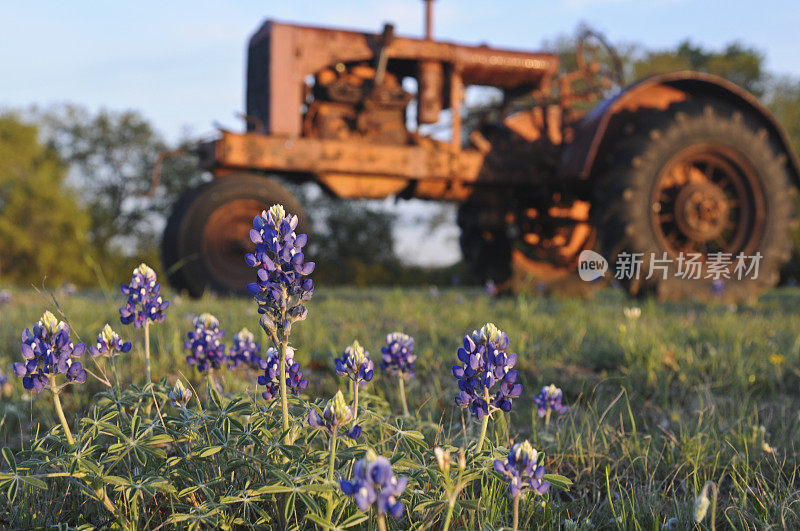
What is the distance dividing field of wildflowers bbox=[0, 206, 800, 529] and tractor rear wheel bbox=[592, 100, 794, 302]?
7.15 ft

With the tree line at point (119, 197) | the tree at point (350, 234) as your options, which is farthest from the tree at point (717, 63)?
the tree at point (350, 234)

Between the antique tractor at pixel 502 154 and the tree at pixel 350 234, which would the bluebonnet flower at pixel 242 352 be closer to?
the antique tractor at pixel 502 154

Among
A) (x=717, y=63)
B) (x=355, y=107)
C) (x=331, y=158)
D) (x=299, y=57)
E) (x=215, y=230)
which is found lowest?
(x=215, y=230)

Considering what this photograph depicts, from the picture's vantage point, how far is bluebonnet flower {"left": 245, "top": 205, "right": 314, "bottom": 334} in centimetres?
120

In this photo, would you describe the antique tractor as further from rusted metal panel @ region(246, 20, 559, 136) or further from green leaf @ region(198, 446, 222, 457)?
green leaf @ region(198, 446, 222, 457)

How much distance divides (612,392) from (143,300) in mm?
1998

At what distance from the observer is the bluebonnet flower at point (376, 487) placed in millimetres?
889

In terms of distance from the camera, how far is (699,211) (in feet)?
18.0

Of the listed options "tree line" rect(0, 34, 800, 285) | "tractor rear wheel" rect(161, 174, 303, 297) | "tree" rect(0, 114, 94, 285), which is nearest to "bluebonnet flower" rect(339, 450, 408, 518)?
"tractor rear wheel" rect(161, 174, 303, 297)

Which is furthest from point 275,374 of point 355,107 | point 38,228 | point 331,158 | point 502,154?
point 38,228

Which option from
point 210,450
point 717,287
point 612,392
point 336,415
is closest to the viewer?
point 336,415

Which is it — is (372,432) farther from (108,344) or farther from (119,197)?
(119,197)

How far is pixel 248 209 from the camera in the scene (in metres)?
5.52

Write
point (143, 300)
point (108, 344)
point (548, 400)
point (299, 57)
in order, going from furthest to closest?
A: point (299, 57) → point (548, 400) → point (143, 300) → point (108, 344)
